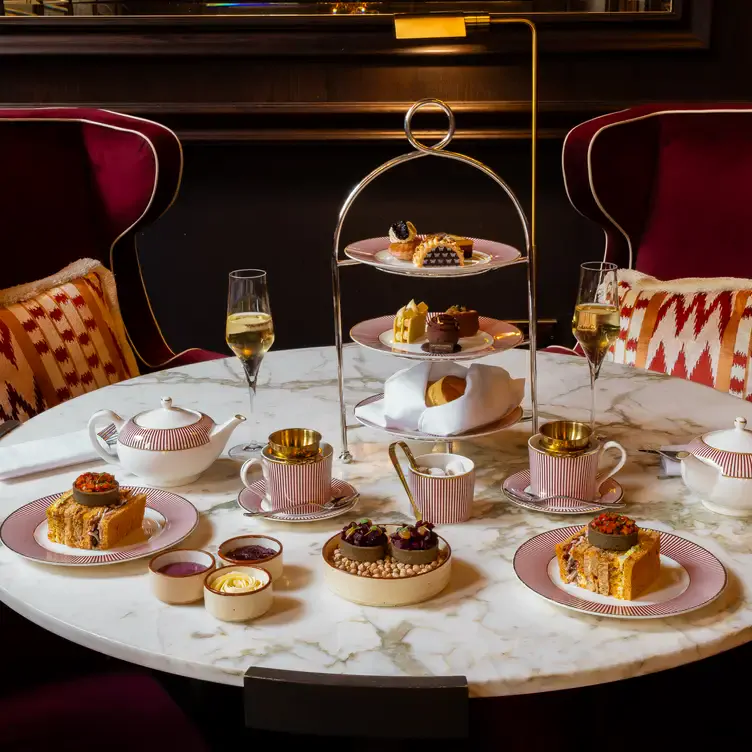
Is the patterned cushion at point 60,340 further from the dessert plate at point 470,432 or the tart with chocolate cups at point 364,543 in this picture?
the tart with chocolate cups at point 364,543

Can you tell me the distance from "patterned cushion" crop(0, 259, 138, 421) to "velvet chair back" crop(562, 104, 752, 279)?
3.60 feet

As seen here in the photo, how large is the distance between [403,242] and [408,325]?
0.16 m

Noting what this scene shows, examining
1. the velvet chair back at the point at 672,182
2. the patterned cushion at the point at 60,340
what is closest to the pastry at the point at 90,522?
the patterned cushion at the point at 60,340

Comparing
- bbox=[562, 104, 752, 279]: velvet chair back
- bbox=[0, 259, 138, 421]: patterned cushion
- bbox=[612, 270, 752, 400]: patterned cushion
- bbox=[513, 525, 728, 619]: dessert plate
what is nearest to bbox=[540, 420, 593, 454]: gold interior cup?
bbox=[513, 525, 728, 619]: dessert plate

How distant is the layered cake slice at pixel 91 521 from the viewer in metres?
1.15

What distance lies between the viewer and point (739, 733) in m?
1.79

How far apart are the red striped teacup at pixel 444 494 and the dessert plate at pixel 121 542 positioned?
0.86 feet

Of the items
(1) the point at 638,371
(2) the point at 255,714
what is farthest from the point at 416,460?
(1) the point at 638,371

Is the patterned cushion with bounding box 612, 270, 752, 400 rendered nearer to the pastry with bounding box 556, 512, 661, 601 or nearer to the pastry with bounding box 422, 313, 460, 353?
the pastry with bounding box 422, 313, 460, 353

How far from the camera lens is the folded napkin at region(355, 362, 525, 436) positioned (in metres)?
1.34

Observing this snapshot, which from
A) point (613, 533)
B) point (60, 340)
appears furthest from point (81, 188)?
point (613, 533)

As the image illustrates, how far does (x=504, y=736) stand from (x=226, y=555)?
0.65 m

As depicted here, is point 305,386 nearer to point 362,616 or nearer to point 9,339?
point 9,339

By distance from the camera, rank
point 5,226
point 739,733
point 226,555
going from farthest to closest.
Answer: point 5,226 → point 739,733 → point 226,555
